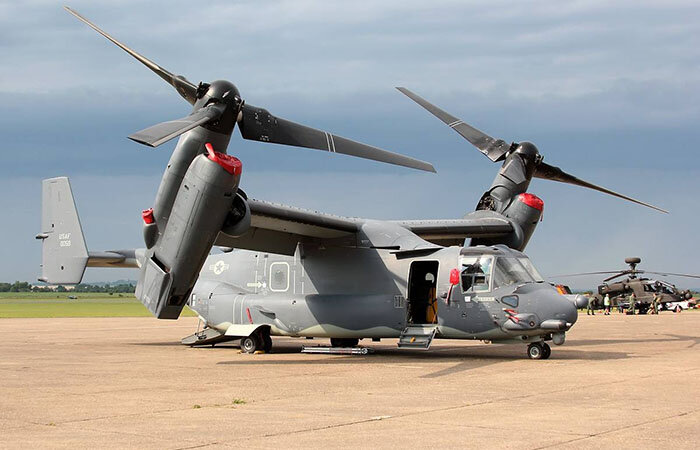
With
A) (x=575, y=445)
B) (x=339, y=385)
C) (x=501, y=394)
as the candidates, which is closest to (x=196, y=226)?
(x=339, y=385)

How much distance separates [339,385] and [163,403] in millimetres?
3229

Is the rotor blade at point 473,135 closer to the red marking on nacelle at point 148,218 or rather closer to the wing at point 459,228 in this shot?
the wing at point 459,228

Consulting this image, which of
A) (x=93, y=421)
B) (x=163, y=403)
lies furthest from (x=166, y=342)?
(x=93, y=421)

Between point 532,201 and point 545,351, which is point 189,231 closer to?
point 545,351

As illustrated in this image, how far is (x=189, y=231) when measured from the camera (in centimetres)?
1577

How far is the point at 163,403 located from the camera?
10742 millimetres

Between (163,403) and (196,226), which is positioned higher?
(196,226)

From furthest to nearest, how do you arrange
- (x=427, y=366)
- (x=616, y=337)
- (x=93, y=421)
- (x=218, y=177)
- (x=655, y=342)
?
(x=616, y=337) < (x=655, y=342) < (x=427, y=366) < (x=218, y=177) < (x=93, y=421)

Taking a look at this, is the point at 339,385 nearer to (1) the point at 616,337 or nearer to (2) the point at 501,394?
(2) the point at 501,394

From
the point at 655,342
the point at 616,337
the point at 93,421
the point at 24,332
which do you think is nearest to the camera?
the point at 93,421

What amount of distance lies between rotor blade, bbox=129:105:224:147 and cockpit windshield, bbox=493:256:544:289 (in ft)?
22.2

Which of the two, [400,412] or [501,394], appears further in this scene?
[501,394]

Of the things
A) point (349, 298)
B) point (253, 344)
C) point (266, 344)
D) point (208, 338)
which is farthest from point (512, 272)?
point (208, 338)

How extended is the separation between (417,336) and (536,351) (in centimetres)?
257
